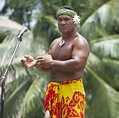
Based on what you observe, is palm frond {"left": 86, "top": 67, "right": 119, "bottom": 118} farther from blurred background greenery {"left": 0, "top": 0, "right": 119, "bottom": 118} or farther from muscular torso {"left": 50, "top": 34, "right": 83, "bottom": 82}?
muscular torso {"left": 50, "top": 34, "right": 83, "bottom": 82}

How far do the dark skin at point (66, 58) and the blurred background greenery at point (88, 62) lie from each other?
15.3 ft

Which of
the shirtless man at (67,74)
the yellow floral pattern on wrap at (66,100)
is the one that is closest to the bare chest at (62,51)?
the shirtless man at (67,74)

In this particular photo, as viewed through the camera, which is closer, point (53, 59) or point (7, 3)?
point (53, 59)

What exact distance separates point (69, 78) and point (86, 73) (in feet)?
16.3

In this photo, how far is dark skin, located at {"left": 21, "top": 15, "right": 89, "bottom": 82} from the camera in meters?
3.16

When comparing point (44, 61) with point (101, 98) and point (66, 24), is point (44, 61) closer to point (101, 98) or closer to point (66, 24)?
point (66, 24)

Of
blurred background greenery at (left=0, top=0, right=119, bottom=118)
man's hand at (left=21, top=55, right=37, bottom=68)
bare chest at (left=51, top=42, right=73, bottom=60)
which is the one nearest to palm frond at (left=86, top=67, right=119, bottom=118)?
blurred background greenery at (left=0, top=0, right=119, bottom=118)

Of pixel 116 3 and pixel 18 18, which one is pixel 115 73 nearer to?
pixel 116 3

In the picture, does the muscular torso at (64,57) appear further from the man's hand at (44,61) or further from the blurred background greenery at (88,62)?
the blurred background greenery at (88,62)

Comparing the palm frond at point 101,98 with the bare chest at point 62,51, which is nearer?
the bare chest at point 62,51

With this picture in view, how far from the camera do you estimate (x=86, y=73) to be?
27.1 ft

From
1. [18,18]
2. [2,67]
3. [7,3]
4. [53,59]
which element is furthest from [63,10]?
[18,18]

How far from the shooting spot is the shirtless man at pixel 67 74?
3.24 meters

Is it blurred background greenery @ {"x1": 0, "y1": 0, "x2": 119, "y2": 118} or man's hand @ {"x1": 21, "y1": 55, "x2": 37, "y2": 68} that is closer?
man's hand @ {"x1": 21, "y1": 55, "x2": 37, "y2": 68}
